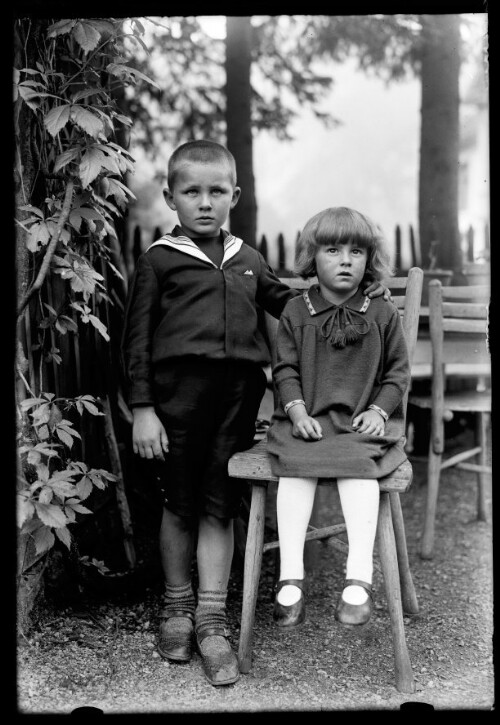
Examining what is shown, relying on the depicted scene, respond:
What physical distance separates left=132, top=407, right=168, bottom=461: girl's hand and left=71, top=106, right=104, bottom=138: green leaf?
0.94 m

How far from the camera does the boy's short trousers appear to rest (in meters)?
2.62

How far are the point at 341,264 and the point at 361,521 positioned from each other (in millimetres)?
851

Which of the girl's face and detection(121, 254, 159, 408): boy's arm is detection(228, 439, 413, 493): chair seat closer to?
detection(121, 254, 159, 408): boy's arm

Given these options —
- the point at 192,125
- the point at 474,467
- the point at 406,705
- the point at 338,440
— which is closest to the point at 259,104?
the point at 192,125

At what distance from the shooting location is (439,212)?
6.55 meters

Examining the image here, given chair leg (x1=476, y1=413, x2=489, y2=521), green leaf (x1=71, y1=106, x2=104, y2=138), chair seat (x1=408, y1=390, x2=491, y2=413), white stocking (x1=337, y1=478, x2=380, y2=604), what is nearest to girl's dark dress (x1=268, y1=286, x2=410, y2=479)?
white stocking (x1=337, y1=478, x2=380, y2=604)

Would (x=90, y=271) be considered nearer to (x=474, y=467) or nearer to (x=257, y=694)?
(x=257, y=694)

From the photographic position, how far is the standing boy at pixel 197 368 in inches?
102

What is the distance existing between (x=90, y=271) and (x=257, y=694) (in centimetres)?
152

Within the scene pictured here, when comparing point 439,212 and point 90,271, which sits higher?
point 439,212

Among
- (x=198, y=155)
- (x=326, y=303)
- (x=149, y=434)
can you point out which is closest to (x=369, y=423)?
(x=326, y=303)

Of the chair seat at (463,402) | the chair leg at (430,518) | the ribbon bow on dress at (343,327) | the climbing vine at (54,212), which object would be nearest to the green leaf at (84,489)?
the climbing vine at (54,212)

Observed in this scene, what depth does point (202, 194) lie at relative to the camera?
2600 millimetres

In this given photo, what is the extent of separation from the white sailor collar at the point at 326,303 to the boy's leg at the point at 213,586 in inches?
32.7
